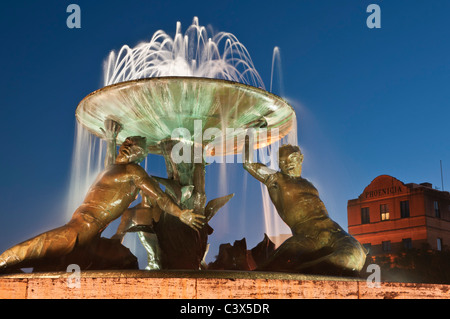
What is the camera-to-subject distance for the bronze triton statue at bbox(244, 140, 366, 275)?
6848 millimetres

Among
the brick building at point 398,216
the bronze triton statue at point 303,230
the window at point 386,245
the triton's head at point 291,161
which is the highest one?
the brick building at point 398,216

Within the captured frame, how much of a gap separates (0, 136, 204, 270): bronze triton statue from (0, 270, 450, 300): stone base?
1.20m

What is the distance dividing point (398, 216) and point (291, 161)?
3641 centimetres

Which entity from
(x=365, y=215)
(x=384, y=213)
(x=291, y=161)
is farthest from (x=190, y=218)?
(x=365, y=215)

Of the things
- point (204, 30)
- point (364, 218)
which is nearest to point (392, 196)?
point (364, 218)

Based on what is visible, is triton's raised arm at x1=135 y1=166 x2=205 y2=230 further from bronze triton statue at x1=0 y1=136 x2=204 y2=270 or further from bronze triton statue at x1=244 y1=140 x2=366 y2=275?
bronze triton statue at x1=244 y1=140 x2=366 y2=275

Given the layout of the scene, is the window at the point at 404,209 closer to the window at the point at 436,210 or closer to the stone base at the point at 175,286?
the window at the point at 436,210

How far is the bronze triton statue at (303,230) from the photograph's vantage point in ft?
22.5

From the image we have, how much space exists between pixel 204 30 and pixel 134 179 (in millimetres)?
5563

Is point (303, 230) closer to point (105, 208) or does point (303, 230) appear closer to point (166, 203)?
point (166, 203)

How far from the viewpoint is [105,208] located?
7.09m

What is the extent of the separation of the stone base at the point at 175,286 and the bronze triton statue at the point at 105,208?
3.92ft

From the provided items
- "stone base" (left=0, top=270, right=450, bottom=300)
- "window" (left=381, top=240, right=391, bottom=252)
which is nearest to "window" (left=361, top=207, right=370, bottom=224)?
"window" (left=381, top=240, right=391, bottom=252)

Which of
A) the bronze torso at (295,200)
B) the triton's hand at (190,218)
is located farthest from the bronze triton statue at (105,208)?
the bronze torso at (295,200)
